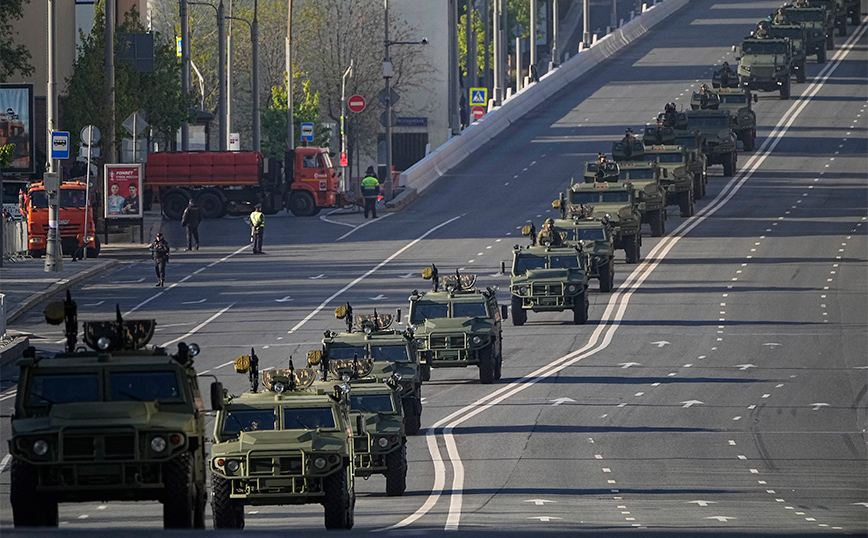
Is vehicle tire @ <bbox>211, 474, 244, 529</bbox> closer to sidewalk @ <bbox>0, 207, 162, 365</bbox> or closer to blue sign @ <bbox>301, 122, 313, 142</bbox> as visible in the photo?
sidewalk @ <bbox>0, 207, 162, 365</bbox>

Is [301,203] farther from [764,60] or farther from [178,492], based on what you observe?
[178,492]

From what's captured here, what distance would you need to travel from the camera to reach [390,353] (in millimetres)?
29500

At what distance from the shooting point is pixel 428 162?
230 ft

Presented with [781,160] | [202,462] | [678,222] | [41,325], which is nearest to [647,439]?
[202,462]

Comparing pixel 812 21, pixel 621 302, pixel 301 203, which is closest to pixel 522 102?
pixel 812 21

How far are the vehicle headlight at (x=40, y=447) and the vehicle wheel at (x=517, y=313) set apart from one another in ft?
77.8

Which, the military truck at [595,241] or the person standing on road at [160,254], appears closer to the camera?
the military truck at [595,241]

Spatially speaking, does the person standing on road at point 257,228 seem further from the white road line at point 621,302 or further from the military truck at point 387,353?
the military truck at point 387,353

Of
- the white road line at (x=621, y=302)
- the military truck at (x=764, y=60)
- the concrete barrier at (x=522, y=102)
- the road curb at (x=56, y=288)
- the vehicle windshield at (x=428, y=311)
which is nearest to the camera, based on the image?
the white road line at (x=621, y=302)

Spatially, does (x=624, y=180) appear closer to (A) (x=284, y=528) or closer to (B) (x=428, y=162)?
(B) (x=428, y=162)

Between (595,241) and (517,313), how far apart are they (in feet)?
15.3

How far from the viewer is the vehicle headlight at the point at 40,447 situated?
16672 millimetres

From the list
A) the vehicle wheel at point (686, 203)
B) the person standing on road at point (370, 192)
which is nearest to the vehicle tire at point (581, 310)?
the vehicle wheel at point (686, 203)

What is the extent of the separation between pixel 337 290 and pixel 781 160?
2834 centimetres
